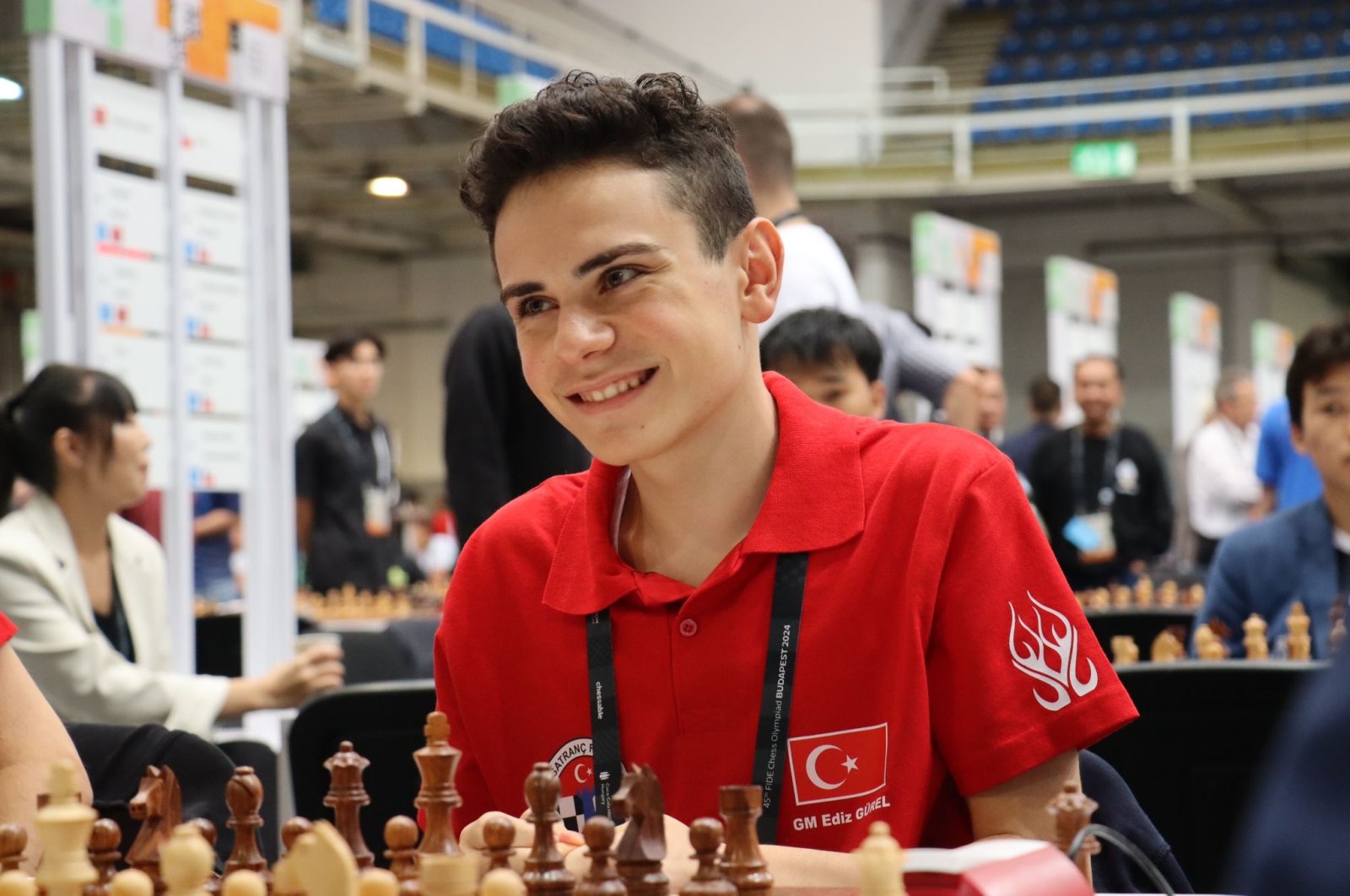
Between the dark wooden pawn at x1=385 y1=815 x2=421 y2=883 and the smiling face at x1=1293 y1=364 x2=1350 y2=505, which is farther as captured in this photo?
the smiling face at x1=1293 y1=364 x2=1350 y2=505

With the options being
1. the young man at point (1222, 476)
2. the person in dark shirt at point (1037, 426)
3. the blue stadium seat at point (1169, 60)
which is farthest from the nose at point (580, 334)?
the blue stadium seat at point (1169, 60)

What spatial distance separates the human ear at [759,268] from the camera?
153 centimetres

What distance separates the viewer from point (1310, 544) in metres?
3.00

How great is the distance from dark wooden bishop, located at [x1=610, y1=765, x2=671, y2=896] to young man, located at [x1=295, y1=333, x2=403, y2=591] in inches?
234

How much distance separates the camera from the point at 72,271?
12.2 ft

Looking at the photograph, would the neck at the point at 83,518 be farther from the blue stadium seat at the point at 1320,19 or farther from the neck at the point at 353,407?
the blue stadium seat at the point at 1320,19

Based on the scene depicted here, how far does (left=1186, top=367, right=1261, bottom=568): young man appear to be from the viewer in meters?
9.12

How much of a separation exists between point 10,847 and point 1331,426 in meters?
2.59

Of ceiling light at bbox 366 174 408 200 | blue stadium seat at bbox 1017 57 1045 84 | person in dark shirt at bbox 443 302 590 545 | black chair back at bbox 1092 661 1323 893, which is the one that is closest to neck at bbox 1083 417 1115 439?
ceiling light at bbox 366 174 408 200

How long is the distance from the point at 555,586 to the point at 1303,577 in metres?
1.94

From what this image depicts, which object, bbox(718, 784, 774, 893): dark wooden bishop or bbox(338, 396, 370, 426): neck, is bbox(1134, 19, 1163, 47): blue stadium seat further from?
bbox(718, 784, 774, 893): dark wooden bishop

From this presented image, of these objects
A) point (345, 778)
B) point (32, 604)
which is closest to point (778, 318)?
point (32, 604)

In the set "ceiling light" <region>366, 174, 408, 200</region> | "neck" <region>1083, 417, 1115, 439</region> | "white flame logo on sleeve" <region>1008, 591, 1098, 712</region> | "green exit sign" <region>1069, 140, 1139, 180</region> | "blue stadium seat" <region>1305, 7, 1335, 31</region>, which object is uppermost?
"blue stadium seat" <region>1305, 7, 1335, 31</region>

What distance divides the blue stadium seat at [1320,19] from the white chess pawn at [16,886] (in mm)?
20221
